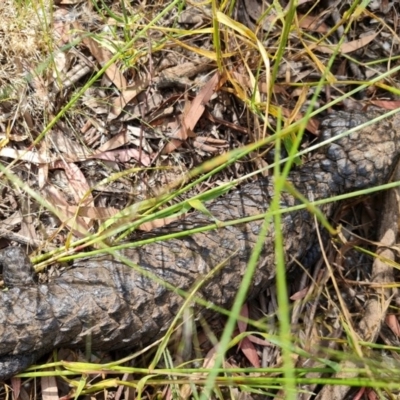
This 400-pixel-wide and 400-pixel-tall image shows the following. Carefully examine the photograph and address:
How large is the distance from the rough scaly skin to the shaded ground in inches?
8.4

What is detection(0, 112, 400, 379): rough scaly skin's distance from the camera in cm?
271

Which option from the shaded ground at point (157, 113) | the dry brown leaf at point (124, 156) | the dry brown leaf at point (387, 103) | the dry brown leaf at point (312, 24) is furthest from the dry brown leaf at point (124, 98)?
the dry brown leaf at point (387, 103)

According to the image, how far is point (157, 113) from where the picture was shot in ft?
10.3

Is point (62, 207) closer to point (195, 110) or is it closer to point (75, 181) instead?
point (75, 181)

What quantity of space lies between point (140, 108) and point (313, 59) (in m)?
0.94

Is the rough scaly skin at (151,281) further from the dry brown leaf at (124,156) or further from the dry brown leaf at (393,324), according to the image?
the dry brown leaf at (393,324)

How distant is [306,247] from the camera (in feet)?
9.74

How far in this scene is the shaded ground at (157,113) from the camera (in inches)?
118

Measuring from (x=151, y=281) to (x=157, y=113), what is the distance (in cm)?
94

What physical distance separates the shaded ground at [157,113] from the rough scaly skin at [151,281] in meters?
0.21

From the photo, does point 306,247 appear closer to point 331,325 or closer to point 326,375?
point 331,325

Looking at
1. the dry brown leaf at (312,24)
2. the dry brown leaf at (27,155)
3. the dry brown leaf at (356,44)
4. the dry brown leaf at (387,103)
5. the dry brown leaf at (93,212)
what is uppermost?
the dry brown leaf at (312,24)

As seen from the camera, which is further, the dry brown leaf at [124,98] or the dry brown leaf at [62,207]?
the dry brown leaf at [124,98]

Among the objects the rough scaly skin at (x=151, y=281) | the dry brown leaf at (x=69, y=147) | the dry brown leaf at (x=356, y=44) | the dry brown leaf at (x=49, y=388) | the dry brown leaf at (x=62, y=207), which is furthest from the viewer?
the dry brown leaf at (x=356, y=44)
